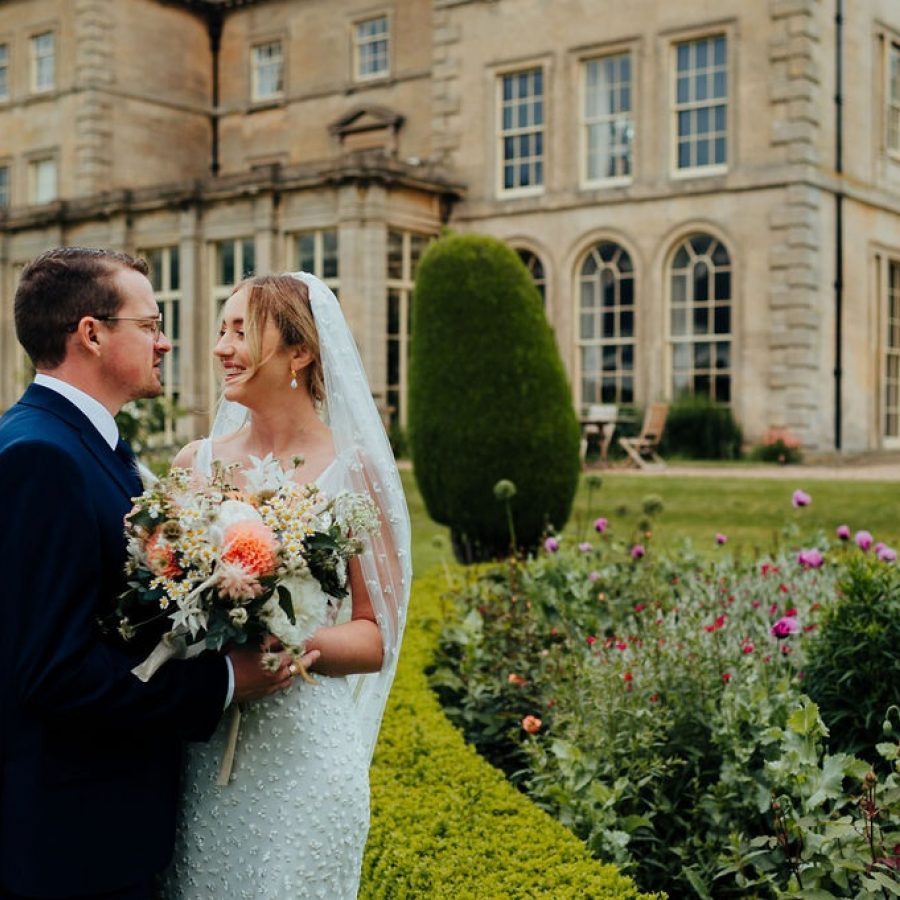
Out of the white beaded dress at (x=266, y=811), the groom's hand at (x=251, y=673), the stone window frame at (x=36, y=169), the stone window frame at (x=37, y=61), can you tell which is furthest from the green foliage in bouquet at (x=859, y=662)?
the stone window frame at (x=37, y=61)

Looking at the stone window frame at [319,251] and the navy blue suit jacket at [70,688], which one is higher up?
the stone window frame at [319,251]

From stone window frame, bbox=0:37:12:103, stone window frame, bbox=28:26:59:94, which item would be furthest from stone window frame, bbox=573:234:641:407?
stone window frame, bbox=0:37:12:103

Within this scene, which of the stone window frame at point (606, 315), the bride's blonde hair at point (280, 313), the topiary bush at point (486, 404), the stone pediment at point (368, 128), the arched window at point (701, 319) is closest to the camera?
the bride's blonde hair at point (280, 313)

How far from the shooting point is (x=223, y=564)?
210 centimetres

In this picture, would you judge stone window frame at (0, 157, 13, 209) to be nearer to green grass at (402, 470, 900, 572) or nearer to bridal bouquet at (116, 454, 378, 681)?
green grass at (402, 470, 900, 572)

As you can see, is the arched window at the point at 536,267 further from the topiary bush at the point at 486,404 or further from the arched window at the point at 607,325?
the topiary bush at the point at 486,404

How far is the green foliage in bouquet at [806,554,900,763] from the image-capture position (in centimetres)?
408

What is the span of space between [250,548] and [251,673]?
268mm

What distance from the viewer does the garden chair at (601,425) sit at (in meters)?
18.4

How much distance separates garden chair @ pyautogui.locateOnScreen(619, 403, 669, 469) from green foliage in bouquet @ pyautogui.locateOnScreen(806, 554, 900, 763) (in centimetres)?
1381

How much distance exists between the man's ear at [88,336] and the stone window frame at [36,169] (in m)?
26.8

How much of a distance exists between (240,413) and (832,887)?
77.3 inches

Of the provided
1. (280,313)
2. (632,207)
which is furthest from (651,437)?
(280,313)

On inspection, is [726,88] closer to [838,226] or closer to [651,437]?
[838,226]
